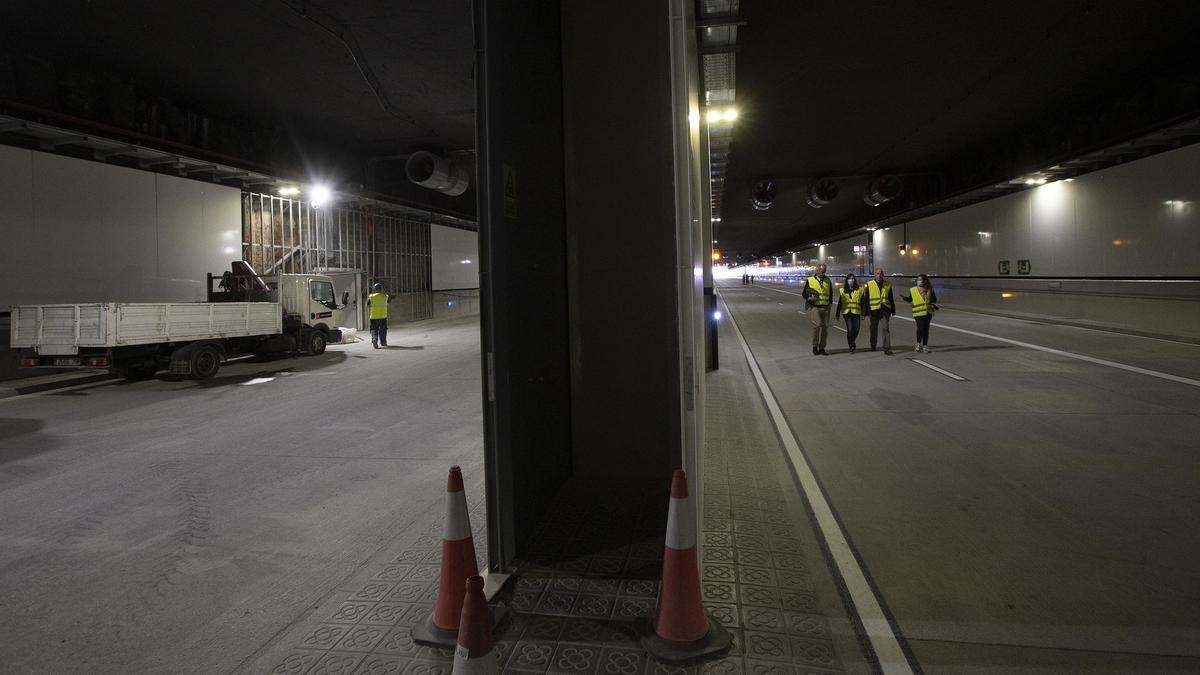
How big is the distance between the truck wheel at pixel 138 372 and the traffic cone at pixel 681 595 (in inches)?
537

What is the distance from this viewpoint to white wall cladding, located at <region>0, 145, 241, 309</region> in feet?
44.8

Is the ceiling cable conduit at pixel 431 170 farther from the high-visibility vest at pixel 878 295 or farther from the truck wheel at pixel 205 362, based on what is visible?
the high-visibility vest at pixel 878 295

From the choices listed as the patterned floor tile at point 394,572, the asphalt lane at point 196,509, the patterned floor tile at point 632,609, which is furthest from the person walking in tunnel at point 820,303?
the patterned floor tile at point 394,572

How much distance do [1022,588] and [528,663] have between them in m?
2.86

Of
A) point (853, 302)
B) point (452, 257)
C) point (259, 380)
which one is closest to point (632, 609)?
point (259, 380)

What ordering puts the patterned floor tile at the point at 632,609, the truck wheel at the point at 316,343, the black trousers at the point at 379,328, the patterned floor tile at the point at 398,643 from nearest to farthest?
1. the patterned floor tile at the point at 398,643
2. the patterned floor tile at the point at 632,609
3. the truck wheel at the point at 316,343
4. the black trousers at the point at 379,328

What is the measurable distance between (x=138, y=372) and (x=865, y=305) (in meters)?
15.8

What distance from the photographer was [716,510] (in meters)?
5.09

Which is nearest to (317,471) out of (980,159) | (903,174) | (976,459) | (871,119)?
(976,459)

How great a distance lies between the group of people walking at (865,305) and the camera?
14117mm

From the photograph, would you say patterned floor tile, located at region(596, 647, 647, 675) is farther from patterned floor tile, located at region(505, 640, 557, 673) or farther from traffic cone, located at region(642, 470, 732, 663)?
patterned floor tile, located at region(505, 640, 557, 673)

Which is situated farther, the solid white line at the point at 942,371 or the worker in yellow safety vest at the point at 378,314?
the worker in yellow safety vest at the point at 378,314

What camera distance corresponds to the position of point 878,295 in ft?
47.6

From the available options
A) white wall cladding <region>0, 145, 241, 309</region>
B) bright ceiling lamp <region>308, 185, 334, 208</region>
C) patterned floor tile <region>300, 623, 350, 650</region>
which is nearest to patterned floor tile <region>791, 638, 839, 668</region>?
patterned floor tile <region>300, 623, 350, 650</region>
